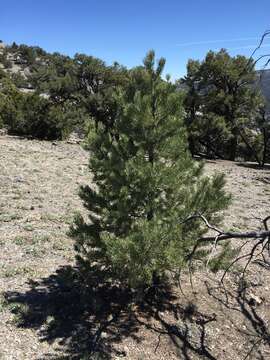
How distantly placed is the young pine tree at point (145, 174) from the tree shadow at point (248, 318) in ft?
4.58

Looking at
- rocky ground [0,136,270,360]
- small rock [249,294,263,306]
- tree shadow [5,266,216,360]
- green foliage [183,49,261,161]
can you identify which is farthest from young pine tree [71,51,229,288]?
green foliage [183,49,261,161]

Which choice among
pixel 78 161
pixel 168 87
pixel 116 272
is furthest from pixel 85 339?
pixel 78 161

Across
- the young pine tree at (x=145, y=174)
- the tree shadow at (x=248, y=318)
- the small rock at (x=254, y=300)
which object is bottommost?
the tree shadow at (x=248, y=318)

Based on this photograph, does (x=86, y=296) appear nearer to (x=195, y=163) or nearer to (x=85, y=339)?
(x=85, y=339)

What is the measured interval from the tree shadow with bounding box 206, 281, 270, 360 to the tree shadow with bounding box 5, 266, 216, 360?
52 cm

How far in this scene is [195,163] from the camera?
6.38 metres

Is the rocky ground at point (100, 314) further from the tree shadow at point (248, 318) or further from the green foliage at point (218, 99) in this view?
the green foliage at point (218, 99)

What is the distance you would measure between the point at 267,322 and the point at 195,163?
286cm

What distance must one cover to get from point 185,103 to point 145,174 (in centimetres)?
1922

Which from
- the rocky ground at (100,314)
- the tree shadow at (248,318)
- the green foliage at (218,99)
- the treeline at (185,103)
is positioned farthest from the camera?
the green foliage at (218,99)

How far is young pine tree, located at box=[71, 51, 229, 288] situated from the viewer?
5.70 meters

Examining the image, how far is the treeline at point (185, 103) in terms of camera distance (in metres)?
22.7

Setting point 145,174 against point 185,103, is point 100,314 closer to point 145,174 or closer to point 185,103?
point 145,174

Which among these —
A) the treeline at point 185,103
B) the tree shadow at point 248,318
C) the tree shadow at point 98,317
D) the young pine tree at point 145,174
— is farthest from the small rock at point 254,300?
the treeline at point 185,103
